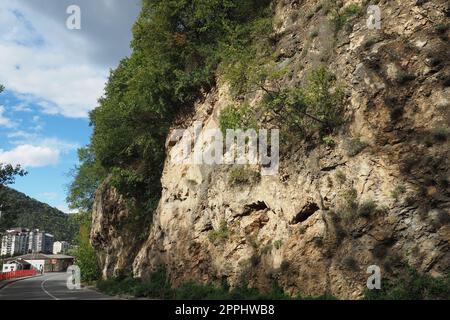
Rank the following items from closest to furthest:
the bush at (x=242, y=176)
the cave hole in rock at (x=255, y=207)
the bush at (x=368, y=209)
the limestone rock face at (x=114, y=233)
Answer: the bush at (x=368, y=209) < the cave hole in rock at (x=255, y=207) < the bush at (x=242, y=176) < the limestone rock face at (x=114, y=233)

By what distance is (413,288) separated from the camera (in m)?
11.4

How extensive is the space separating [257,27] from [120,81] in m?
17.8

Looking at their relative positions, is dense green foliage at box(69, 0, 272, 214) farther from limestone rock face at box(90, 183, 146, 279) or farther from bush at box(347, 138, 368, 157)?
bush at box(347, 138, 368, 157)

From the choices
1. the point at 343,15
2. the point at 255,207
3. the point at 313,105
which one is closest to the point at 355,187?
the point at 313,105

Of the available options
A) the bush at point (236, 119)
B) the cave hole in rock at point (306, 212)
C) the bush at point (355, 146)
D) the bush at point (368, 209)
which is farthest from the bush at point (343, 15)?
the bush at point (368, 209)

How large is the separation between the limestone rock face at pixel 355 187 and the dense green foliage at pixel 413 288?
0.31m

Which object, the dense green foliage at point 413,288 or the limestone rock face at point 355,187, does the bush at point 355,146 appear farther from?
the dense green foliage at point 413,288

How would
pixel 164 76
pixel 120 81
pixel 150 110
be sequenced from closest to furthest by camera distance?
pixel 164 76 < pixel 150 110 < pixel 120 81

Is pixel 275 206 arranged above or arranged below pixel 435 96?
below

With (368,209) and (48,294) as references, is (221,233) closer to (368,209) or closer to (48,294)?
(368,209)

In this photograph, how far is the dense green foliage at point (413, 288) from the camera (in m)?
10.9

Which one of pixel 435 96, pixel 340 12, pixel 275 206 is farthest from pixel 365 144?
pixel 340 12
